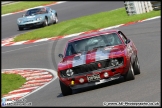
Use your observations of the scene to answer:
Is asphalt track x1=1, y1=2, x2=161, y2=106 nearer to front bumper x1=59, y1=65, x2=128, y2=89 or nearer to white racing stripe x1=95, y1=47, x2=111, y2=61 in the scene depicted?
front bumper x1=59, y1=65, x2=128, y2=89

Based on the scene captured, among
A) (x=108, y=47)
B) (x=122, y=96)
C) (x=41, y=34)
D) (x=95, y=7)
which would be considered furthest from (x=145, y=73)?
(x=95, y=7)

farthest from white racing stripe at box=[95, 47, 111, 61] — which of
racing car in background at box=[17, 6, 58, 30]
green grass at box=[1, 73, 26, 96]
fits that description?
racing car in background at box=[17, 6, 58, 30]

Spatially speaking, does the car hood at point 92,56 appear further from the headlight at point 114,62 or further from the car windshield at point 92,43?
the car windshield at point 92,43

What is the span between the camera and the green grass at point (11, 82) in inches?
577

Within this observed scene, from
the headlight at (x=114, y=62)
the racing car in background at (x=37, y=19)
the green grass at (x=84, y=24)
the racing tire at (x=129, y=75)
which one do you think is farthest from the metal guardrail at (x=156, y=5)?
the headlight at (x=114, y=62)

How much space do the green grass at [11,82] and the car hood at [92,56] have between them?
7.98 ft

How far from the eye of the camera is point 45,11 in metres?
32.3

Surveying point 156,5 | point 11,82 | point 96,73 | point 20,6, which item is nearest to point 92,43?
point 96,73

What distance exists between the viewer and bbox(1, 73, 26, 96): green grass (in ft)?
48.1

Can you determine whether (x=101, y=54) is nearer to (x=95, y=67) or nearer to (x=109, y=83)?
(x=95, y=67)

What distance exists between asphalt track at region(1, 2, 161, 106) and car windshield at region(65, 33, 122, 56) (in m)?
0.87

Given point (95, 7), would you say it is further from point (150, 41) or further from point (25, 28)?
point (150, 41)

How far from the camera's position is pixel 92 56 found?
39.5ft

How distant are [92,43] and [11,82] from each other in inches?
150
